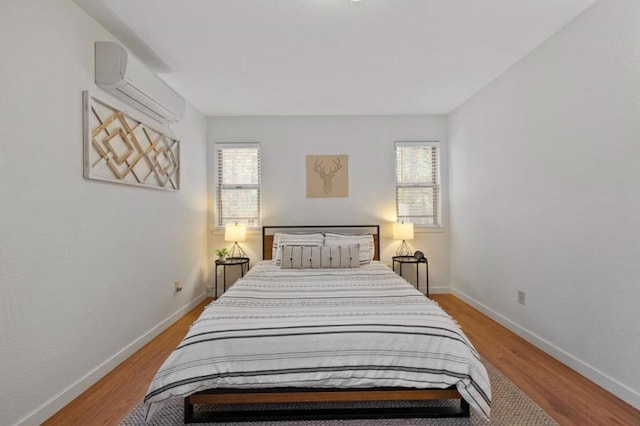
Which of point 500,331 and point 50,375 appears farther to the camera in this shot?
point 500,331

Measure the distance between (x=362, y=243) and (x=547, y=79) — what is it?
2.35 metres

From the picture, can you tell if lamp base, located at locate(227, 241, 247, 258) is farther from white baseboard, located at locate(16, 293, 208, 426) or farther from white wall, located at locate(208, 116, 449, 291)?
white baseboard, located at locate(16, 293, 208, 426)

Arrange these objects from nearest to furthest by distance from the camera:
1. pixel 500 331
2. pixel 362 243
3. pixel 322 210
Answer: pixel 500 331
pixel 362 243
pixel 322 210

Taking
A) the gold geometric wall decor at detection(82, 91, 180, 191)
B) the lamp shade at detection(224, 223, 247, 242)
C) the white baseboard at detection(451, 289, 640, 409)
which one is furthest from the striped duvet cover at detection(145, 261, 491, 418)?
the lamp shade at detection(224, 223, 247, 242)

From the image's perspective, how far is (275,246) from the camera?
4062mm

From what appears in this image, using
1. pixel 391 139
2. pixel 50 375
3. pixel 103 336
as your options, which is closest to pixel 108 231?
pixel 103 336

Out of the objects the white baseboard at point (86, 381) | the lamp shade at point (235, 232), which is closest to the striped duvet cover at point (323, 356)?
the white baseboard at point (86, 381)

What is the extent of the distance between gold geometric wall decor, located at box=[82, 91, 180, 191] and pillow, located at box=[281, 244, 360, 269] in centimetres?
146

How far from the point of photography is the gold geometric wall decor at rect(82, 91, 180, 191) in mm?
2203

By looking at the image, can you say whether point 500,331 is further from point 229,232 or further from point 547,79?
point 229,232

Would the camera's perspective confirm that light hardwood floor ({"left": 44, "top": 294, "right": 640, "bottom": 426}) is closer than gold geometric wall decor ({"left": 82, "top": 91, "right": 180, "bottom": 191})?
Yes

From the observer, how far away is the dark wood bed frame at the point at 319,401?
1.76 meters

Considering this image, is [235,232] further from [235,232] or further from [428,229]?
[428,229]

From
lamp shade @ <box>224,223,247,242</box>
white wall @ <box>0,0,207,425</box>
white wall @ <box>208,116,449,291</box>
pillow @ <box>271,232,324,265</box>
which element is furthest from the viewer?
white wall @ <box>208,116,449,291</box>
